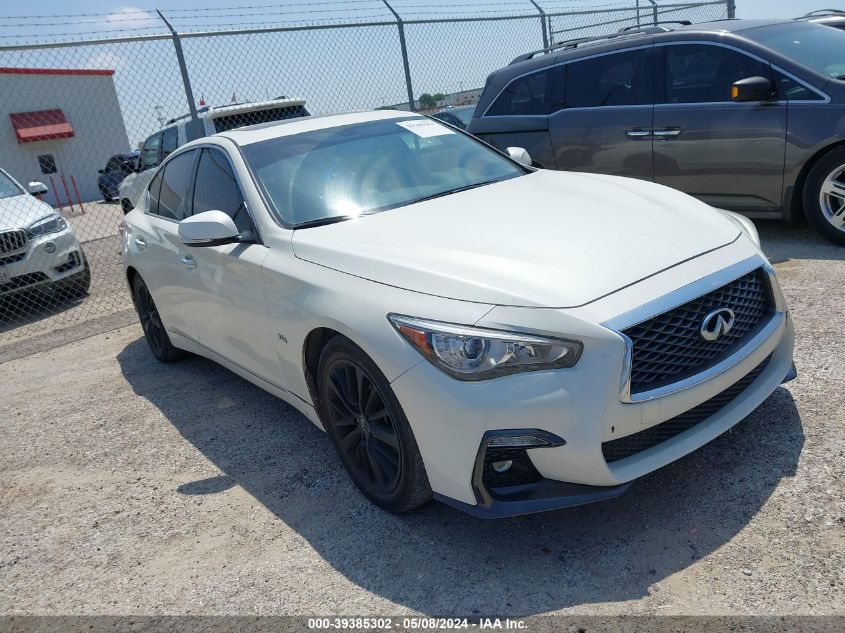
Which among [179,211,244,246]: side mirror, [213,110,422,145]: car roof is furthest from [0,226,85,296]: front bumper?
[179,211,244,246]: side mirror

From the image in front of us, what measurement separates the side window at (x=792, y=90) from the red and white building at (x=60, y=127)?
27.4 m

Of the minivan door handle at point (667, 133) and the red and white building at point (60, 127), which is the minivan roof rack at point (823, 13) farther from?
the red and white building at point (60, 127)

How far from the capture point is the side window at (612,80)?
6551 millimetres

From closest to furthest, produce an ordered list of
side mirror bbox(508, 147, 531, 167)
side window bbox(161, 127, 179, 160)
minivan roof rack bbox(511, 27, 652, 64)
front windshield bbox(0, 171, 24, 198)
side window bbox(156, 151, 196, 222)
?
side mirror bbox(508, 147, 531, 167) → side window bbox(156, 151, 196, 222) → minivan roof rack bbox(511, 27, 652, 64) → front windshield bbox(0, 171, 24, 198) → side window bbox(161, 127, 179, 160)

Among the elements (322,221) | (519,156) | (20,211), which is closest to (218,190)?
(322,221)

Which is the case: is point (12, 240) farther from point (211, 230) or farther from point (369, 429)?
point (369, 429)

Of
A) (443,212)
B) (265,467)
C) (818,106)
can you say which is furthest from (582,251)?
(818,106)

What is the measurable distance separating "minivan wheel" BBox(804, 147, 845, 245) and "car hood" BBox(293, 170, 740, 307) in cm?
254

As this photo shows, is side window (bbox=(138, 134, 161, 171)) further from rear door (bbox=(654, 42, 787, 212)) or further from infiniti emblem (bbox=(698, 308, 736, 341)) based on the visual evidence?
infiniti emblem (bbox=(698, 308, 736, 341))

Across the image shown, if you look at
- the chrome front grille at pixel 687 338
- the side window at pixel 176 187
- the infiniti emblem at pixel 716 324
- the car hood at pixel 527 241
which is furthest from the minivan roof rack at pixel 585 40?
the infiniti emblem at pixel 716 324

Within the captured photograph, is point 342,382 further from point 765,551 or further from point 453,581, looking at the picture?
point 765,551

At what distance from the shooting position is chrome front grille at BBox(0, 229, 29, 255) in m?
7.39

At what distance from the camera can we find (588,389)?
8.05ft

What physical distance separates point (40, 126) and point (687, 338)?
32.4m
